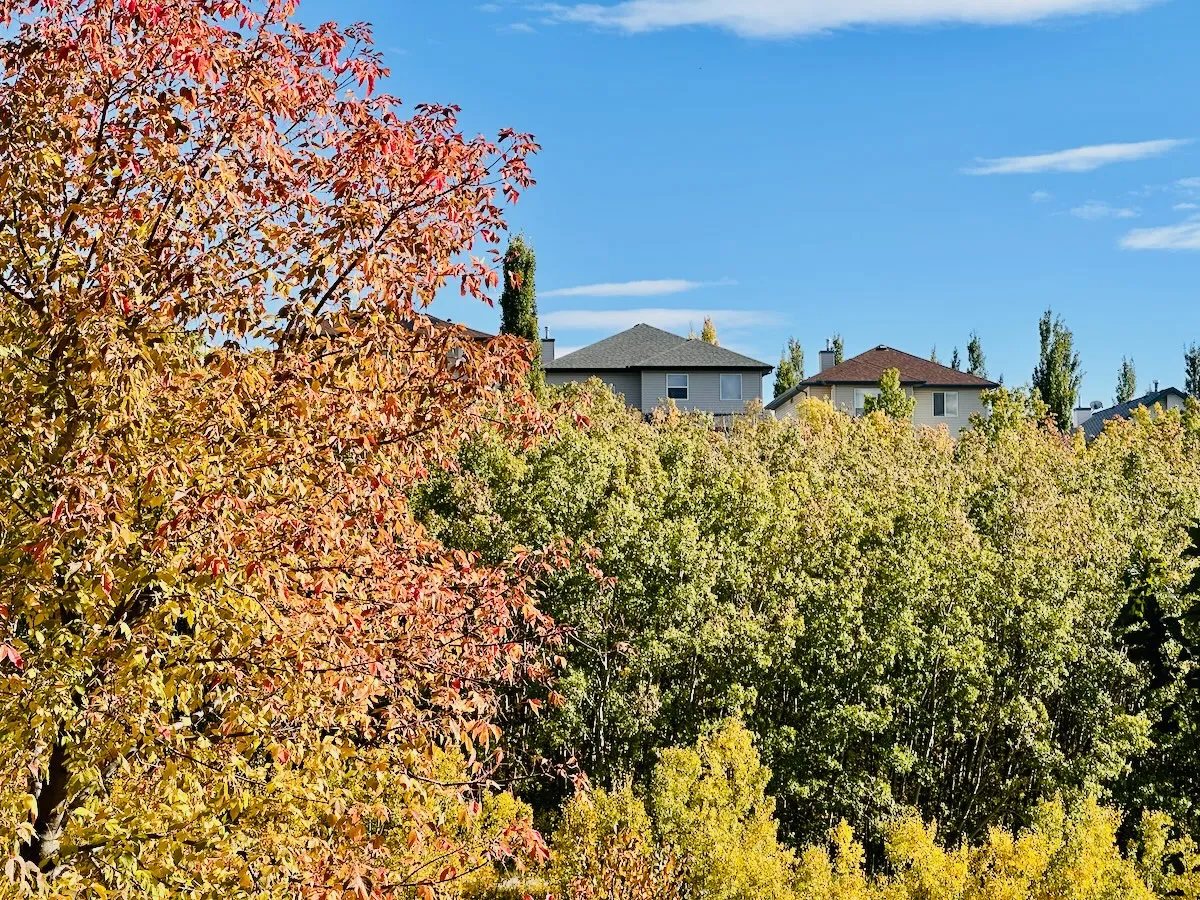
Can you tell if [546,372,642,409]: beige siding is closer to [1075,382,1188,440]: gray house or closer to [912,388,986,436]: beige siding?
[912,388,986,436]: beige siding

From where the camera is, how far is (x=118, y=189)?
7.07 m

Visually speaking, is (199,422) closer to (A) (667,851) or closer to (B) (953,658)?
(A) (667,851)

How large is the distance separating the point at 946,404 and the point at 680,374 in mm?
18933

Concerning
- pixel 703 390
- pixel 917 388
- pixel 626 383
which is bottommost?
pixel 703 390

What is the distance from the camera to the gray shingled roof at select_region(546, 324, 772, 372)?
5622 cm

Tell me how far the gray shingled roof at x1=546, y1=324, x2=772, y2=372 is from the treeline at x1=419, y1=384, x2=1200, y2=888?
3389 centimetres

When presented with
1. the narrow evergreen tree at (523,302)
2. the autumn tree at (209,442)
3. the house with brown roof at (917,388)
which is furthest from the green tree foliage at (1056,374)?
the autumn tree at (209,442)

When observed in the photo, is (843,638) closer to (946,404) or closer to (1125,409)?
(946,404)

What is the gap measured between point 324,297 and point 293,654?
227 cm

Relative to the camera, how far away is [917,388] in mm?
65438

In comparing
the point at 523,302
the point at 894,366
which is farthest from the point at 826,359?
the point at 523,302

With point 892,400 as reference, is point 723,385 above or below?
above

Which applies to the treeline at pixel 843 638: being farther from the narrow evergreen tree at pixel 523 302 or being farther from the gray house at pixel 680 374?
the gray house at pixel 680 374

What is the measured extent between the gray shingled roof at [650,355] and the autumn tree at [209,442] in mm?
48667
